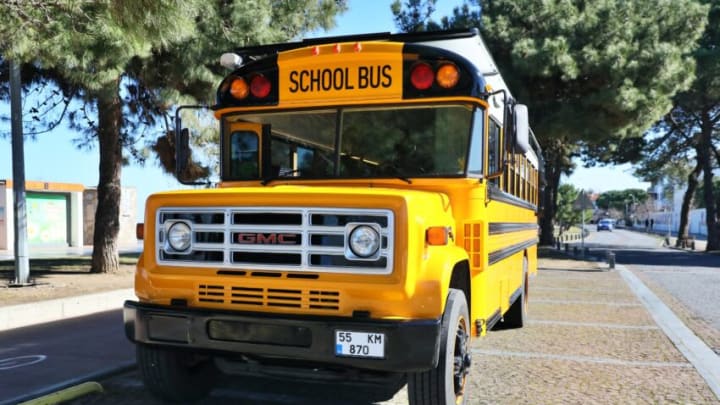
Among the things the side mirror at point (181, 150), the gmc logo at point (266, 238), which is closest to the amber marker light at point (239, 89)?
the side mirror at point (181, 150)

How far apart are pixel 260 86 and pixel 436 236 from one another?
1999mm

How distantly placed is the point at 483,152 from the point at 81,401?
3585 millimetres

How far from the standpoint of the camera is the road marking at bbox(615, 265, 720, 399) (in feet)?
19.7

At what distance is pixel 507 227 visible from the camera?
20.2ft

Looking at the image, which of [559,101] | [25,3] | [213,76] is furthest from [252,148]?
[559,101]

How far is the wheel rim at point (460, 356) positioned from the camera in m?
4.22

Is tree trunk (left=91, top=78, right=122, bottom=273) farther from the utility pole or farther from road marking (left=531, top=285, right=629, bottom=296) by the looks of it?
road marking (left=531, top=285, right=629, bottom=296)

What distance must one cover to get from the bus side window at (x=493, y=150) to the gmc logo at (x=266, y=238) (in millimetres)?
1705

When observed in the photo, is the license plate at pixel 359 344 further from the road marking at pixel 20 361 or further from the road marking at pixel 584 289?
the road marking at pixel 584 289

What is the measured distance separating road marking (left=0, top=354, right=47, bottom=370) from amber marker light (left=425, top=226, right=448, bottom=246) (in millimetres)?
4377

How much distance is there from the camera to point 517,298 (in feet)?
25.5

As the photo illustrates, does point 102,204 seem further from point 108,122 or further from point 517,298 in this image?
point 517,298

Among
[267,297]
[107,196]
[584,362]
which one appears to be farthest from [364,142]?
[107,196]

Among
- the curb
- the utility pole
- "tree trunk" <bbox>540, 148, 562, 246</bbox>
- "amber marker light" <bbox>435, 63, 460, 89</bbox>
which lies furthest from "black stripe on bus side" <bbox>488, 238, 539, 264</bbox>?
"tree trunk" <bbox>540, 148, 562, 246</bbox>
